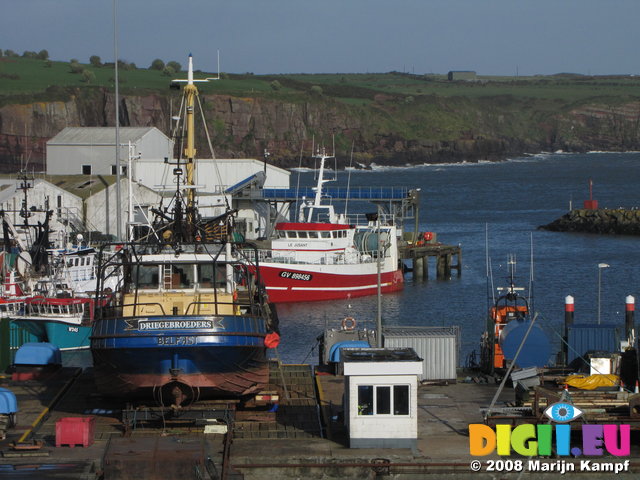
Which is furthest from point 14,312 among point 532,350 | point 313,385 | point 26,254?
point 532,350

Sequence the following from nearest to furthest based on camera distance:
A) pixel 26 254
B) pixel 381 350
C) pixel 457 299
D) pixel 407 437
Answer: pixel 407 437
pixel 381 350
pixel 26 254
pixel 457 299

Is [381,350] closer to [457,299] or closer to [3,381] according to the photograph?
[3,381]

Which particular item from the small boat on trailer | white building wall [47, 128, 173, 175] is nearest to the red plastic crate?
the small boat on trailer

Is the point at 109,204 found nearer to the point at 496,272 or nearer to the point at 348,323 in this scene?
the point at 496,272

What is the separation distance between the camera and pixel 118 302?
2505cm

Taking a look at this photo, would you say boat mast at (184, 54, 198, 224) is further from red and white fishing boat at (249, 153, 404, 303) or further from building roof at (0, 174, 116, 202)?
building roof at (0, 174, 116, 202)

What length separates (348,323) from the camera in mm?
31828

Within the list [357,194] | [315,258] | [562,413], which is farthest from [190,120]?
[357,194]

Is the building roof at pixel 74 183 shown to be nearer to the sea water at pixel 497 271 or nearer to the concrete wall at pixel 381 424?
the sea water at pixel 497 271

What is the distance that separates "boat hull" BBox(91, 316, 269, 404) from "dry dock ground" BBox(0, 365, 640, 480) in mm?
484

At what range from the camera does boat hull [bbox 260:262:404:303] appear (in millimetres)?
55500

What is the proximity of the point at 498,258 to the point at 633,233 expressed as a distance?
70.7 ft

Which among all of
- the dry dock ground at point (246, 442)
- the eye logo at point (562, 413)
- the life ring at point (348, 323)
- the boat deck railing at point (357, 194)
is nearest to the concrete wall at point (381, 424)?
the dry dock ground at point (246, 442)

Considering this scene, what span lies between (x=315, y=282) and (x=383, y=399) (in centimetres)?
3649
